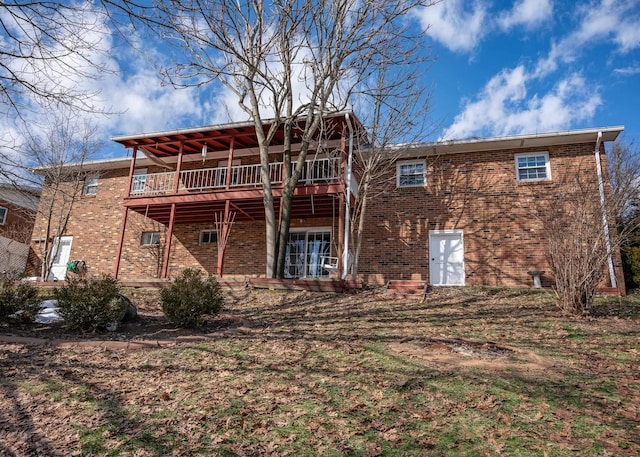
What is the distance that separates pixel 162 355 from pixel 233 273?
9167 mm

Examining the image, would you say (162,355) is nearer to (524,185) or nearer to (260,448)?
(260,448)

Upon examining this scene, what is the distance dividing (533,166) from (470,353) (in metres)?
9.19

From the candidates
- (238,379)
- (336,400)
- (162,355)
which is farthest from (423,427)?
(162,355)

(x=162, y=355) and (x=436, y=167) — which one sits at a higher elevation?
(x=436, y=167)

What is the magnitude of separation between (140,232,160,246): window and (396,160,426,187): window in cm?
911

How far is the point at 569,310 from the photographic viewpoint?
820 cm

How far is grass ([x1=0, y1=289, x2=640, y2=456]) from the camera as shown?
11.2 ft

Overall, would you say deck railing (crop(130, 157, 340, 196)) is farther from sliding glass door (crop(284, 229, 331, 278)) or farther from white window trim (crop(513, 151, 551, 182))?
white window trim (crop(513, 151, 551, 182))

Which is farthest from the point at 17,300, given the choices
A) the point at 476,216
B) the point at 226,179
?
the point at 476,216

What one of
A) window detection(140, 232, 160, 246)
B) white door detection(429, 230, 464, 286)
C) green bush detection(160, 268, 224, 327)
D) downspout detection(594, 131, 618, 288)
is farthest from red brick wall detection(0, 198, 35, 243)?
downspout detection(594, 131, 618, 288)

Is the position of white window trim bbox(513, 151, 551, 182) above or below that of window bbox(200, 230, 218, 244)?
above

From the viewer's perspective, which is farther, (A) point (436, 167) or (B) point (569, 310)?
(A) point (436, 167)

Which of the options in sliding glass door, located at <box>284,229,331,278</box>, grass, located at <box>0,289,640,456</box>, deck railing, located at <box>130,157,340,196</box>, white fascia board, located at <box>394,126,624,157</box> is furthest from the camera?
sliding glass door, located at <box>284,229,331,278</box>

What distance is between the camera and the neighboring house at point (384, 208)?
41.3 feet
